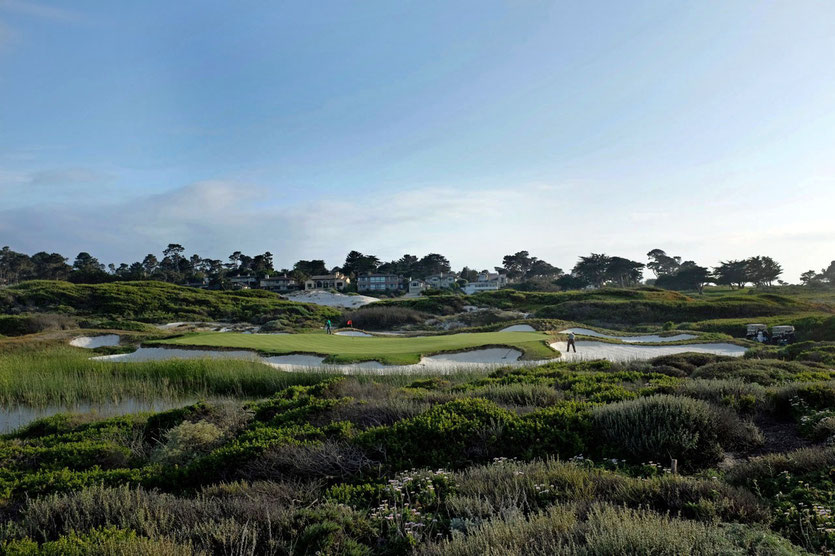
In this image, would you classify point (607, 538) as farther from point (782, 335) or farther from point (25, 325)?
point (25, 325)

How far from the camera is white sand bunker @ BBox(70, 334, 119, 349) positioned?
1063 inches

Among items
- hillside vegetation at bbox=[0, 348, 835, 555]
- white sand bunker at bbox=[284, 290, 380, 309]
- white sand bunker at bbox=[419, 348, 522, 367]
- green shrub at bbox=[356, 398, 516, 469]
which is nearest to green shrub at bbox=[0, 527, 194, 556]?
hillside vegetation at bbox=[0, 348, 835, 555]

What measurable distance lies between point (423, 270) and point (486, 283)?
1722cm

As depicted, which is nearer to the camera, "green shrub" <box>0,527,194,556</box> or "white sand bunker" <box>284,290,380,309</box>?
"green shrub" <box>0,527,194,556</box>

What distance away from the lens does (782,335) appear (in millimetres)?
27812

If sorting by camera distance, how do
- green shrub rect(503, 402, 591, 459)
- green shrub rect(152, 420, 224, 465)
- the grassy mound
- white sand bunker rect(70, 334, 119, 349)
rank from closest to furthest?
green shrub rect(503, 402, 591, 459), green shrub rect(152, 420, 224, 465), white sand bunker rect(70, 334, 119, 349), the grassy mound

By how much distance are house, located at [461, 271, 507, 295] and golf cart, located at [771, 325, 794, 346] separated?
6458 cm

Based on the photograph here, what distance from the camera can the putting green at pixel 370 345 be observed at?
1874 centimetres

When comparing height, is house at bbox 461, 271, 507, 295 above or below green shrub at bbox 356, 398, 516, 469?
above

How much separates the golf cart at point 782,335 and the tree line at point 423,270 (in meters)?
55.8

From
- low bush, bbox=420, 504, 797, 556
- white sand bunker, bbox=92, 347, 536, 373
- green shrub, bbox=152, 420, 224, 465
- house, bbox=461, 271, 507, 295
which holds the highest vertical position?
house, bbox=461, 271, 507, 295

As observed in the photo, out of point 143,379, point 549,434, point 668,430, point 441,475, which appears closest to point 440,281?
point 143,379

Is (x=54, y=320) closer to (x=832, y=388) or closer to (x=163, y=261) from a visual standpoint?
(x=832, y=388)

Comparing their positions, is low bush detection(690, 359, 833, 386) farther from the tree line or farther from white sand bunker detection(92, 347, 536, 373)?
the tree line
